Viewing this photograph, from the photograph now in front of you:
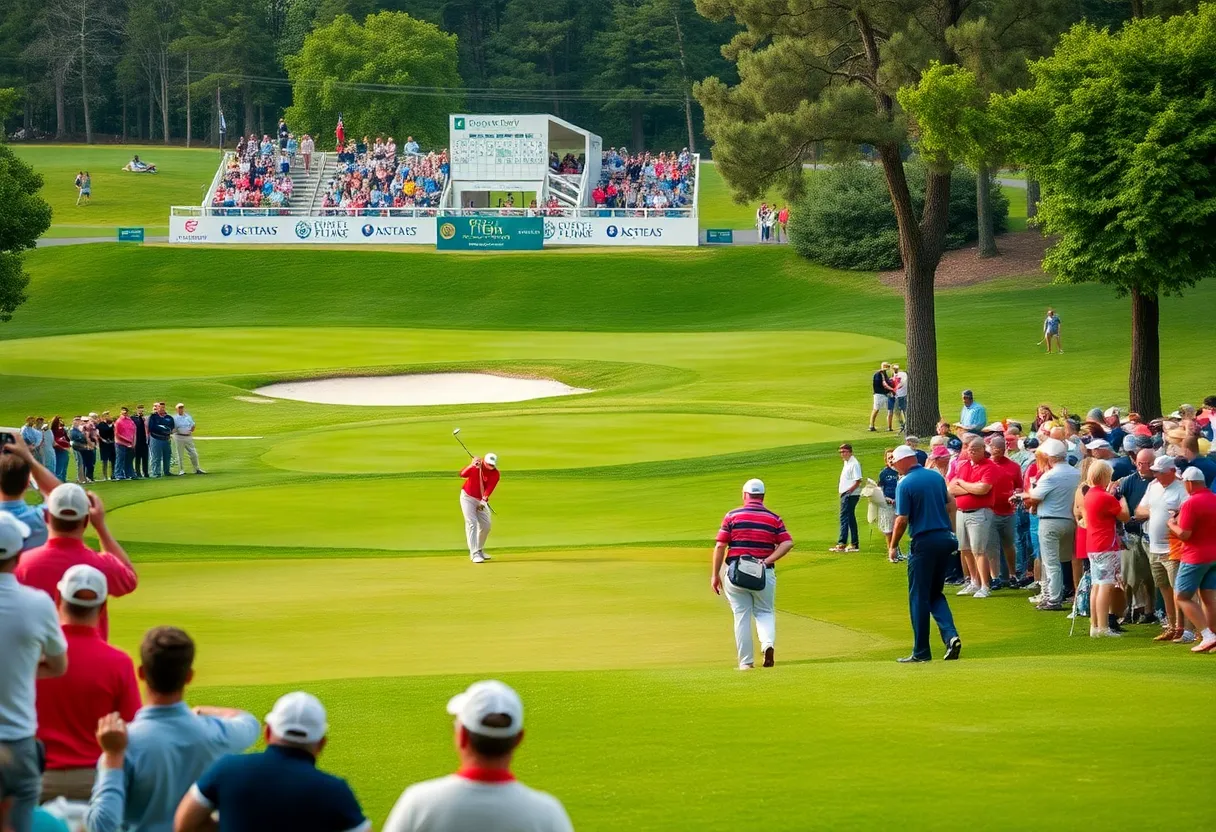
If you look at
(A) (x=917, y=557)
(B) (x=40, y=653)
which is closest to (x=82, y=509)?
(B) (x=40, y=653)

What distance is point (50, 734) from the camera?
7000 mm

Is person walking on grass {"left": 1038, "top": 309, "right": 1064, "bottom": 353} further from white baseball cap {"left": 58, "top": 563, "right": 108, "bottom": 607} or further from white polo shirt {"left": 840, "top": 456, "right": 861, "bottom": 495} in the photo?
white baseball cap {"left": 58, "top": 563, "right": 108, "bottom": 607}

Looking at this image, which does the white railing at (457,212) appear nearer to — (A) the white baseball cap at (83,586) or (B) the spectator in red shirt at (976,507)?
(B) the spectator in red shirt at (976,507)

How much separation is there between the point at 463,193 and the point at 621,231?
27.3 ft

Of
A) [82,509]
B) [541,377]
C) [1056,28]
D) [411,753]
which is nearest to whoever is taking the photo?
[82,509]

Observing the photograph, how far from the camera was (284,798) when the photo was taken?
5617mm

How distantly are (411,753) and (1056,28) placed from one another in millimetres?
26766

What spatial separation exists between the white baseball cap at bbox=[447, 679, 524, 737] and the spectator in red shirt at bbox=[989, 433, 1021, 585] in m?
14.8

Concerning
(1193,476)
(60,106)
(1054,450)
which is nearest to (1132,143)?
(1054,450)

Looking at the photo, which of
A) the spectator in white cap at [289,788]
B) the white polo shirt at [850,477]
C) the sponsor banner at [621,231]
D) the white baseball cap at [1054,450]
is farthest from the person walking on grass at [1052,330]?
the spectator in white cap at [289,788]

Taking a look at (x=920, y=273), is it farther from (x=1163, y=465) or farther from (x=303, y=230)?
(x=303, y=230)

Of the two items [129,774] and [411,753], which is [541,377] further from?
[129,774]

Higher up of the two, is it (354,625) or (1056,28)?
(1056,28)

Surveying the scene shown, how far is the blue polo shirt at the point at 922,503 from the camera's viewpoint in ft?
48.6
